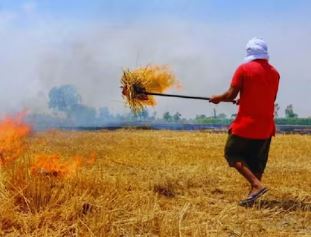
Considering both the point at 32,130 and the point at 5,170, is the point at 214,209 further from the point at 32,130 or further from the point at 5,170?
the point at 32,130

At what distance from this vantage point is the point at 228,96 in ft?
21.9

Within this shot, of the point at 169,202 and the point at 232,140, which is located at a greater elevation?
the point at 232,140

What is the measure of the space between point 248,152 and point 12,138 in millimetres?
2952

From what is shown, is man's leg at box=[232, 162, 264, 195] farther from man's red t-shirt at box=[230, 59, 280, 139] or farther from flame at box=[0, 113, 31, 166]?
flame at box=[0, 113, 31, 166]

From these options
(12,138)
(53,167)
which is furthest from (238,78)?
(12,138)

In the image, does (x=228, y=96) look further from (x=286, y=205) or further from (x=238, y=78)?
(x=286, y=205)

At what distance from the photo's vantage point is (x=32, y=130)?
28.3ft

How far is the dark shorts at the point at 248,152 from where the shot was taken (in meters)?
6.73

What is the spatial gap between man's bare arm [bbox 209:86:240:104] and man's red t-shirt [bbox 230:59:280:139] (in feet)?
0.16

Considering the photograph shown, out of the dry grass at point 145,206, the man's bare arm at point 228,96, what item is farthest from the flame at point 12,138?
the man's bare arm at point 228,96

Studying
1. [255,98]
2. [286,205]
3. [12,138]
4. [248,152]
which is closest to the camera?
[286,205]

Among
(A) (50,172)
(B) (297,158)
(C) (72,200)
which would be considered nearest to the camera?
(C) (72,200)

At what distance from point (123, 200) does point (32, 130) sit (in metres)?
3.38

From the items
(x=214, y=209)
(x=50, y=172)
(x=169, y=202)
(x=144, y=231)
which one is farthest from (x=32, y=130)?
(x=144, y=231)
